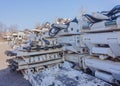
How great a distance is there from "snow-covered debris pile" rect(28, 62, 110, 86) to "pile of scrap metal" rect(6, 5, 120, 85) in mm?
169

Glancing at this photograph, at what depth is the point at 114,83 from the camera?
244cm

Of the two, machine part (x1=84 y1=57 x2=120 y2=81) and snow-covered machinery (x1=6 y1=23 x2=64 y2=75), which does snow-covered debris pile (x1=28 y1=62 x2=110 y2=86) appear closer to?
machine part (x1=84 y1=57 x2=120 y2=81)

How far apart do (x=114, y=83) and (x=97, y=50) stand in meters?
0.52

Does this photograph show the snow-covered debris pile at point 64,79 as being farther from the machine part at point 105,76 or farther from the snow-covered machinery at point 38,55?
the snow-covered machinery at point 38,55

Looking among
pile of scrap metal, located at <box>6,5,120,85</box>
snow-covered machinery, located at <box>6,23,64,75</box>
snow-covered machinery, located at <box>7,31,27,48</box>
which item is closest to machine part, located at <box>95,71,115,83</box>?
pile of scrap metal, located at <box>6,5,120,85</box>

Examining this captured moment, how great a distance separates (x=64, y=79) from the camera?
279 cm

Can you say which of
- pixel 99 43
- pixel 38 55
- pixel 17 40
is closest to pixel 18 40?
pixel 17 40

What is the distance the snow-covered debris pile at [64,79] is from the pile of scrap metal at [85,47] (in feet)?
0.55

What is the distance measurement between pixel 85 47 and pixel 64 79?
707 mm

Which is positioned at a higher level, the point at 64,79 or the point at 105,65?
the point at 105,65

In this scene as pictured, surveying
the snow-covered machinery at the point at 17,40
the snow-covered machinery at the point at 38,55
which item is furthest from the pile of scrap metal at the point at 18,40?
the snow-covered machinery at the point at 38,55

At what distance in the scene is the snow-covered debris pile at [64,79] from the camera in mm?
2525

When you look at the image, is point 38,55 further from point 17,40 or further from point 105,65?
point 17,40

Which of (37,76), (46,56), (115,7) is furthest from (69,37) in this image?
(115,7)
